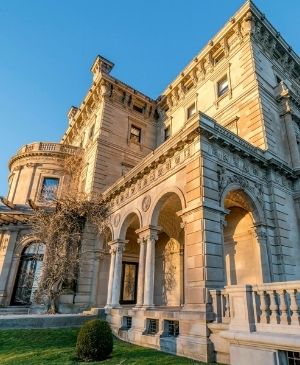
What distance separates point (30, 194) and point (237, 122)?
16674 millimetres

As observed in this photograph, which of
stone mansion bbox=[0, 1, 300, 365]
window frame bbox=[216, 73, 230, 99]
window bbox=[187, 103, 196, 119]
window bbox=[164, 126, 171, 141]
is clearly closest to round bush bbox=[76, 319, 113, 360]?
stone mansion bbox=[0, 1, 300, 365]

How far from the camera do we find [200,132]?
11.2 metres

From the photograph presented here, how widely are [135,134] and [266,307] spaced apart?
1946 centimetres

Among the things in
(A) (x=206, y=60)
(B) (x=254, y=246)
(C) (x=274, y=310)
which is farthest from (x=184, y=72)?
(C) (x=274, y=310)

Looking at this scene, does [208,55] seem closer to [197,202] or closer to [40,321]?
[197,202]

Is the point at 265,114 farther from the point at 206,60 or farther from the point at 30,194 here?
the point at 30,194

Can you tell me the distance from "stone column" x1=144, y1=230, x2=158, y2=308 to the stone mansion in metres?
0.05

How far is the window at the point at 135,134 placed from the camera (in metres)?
24.1

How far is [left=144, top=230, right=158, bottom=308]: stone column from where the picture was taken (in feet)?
39.2

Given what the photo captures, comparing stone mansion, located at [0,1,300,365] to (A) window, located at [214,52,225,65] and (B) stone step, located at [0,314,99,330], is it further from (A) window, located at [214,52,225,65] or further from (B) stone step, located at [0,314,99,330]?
(B) stone step, located at [0,314,99,330]

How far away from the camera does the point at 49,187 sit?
22906 mm

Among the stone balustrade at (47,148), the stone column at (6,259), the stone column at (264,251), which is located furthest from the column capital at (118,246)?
the stone balustrade at (47,148)

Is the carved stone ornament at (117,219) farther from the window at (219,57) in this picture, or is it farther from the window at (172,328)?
the window at (219,57)

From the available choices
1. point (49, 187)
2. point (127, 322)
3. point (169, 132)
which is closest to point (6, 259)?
point (49, 187)
